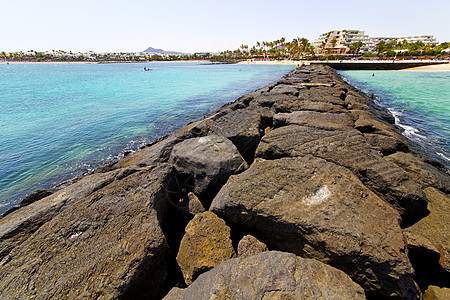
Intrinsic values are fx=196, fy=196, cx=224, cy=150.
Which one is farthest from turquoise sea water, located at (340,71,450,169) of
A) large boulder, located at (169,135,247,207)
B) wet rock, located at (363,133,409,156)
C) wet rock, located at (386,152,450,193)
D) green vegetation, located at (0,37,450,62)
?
green vegetation, located at (0,37,450,62)

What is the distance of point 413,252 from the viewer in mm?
2309

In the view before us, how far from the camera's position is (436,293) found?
209 centimetres

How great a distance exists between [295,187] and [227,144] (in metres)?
1.84

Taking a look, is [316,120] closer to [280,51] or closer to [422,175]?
[422,175]

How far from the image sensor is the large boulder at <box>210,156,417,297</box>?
76.7 inches

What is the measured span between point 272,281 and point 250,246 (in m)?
0.77

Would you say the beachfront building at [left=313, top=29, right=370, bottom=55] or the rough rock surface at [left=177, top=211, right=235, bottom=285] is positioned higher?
the beachfront building at [left=313, top=29, right=370, bottom=55]

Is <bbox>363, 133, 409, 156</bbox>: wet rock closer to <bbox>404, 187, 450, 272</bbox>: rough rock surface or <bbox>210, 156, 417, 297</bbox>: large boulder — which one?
<bbox>404, 187, 450, 272</bbox>: rough rock surface

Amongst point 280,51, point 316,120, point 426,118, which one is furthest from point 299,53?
point 316,120

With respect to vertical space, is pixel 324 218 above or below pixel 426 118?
above

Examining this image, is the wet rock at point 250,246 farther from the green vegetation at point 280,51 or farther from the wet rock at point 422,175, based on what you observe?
the green vegetation at point 280,51

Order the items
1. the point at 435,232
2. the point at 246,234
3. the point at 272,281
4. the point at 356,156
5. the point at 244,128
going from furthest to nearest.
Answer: the point at 244,128
the point at 356,156
the point at 246,234
the point at 435,232
the point at 272,281

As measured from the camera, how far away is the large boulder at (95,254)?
2.04 meters

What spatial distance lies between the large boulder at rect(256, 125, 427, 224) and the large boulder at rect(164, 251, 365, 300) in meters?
1.62
